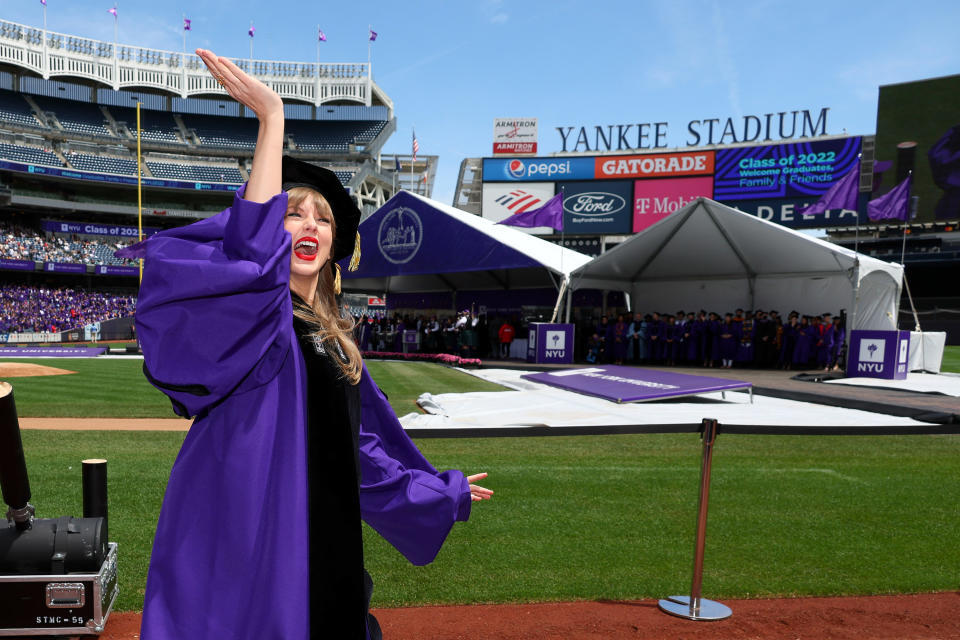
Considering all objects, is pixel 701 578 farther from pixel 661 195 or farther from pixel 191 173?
pixel 191 173

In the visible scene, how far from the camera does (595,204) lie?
43.2 meters

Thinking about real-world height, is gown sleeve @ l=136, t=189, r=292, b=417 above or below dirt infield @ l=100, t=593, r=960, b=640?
above

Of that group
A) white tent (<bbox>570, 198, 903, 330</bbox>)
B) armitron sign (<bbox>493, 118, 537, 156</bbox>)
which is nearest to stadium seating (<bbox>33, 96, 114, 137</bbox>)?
armitron sign (<bbox>493, 118, 537, 156</bbox>)

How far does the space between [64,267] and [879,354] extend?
4796 cm

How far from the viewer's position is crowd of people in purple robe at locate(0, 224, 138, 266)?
42906 millimetres

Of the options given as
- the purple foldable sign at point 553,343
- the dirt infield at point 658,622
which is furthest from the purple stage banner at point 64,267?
the dirt infield at point 658,622

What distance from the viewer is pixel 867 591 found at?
398cm

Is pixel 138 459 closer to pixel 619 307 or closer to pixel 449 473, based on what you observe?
pixel 449 473

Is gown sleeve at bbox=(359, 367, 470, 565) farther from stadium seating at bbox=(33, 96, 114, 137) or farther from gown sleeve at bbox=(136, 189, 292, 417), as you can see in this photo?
stadium seating at bbox=(33, 96, 114, 137)

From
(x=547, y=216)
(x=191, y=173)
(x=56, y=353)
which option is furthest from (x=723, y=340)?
(x=191, y=173)

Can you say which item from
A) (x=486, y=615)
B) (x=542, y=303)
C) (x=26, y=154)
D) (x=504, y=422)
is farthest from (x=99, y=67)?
(x=486, y=615)

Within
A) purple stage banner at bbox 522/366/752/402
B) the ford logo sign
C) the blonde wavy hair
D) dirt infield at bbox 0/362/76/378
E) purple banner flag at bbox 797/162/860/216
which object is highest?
the ford logo sign

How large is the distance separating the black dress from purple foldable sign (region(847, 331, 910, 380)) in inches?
707

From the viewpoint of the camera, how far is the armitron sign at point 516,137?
1896 inches
